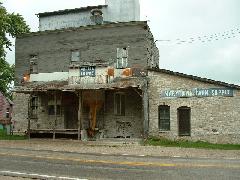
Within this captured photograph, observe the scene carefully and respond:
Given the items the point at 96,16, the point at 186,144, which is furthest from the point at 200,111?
the point at 96,16

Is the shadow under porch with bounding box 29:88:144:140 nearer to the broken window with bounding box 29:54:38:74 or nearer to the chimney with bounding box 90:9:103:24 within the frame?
the broken window with bounding box 29:54:38:74

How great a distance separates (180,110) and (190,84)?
6.37ft

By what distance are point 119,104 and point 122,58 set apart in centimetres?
360

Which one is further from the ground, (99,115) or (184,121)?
(99,115)

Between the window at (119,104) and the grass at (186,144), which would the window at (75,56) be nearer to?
the window at (119,104)

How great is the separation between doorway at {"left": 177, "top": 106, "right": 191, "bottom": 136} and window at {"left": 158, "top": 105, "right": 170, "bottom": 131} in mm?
837

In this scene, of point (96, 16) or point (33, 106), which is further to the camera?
point (96, 16)

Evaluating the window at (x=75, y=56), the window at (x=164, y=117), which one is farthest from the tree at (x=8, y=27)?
the window at (x=164, y=117)

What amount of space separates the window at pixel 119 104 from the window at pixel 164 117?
125 inches

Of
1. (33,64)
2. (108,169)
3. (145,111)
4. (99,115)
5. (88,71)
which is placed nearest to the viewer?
(108,169)

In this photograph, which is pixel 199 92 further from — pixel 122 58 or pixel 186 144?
pixel 122 58

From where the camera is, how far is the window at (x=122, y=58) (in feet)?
96.1

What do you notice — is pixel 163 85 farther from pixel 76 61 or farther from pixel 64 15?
pixel 64 15

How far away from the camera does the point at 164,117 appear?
26812mm
